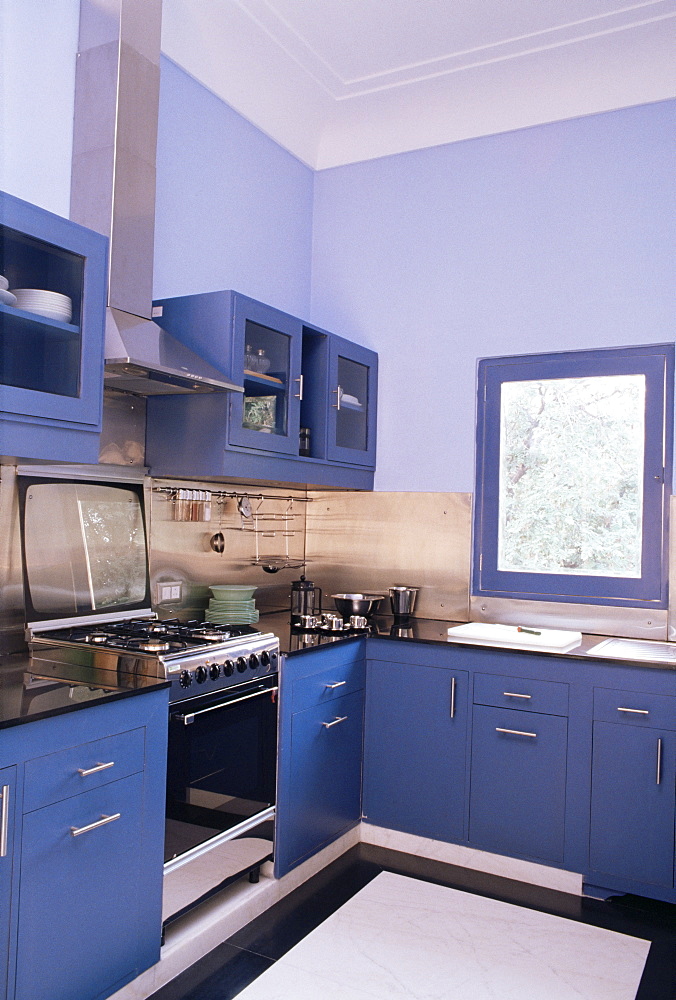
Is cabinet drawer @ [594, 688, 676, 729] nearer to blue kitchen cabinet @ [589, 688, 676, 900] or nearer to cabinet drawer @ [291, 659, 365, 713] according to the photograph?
blue kitchen cabinet @ [589, 688, 676, 900]

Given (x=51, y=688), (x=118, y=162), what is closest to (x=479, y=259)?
(x=118, y=162)

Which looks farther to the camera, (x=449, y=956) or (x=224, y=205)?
(x=224, y=205)

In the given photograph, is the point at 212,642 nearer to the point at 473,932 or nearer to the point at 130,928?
the point at 130,928

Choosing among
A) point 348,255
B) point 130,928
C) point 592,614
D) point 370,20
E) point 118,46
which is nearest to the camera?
point 130,928

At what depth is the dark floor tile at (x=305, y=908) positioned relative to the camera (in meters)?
2.46

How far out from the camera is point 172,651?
7.48 ft

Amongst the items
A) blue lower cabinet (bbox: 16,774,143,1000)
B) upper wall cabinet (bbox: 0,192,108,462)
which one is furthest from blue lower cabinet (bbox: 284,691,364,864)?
upper wall cabinet (bbox: 0,192,108,462)

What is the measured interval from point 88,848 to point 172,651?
1.85 ft

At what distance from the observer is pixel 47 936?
180 cm

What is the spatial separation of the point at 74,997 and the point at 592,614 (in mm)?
2392

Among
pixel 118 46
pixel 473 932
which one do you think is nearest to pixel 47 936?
pixel 473 932

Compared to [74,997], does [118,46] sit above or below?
above

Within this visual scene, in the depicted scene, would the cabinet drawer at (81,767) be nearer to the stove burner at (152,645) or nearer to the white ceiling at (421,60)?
the stove burner at (152,645)

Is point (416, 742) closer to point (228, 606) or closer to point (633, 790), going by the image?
point (633, 790)
